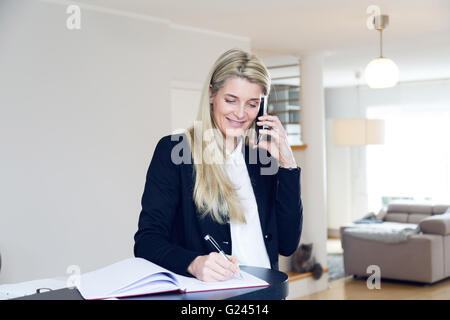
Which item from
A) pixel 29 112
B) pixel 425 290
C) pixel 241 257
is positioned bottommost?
pixel 425 290

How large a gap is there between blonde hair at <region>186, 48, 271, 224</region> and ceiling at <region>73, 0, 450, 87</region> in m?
2.08

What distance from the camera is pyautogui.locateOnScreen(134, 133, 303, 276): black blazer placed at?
1.26m

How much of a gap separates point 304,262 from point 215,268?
14.9 feet

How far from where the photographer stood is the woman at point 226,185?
1333mm

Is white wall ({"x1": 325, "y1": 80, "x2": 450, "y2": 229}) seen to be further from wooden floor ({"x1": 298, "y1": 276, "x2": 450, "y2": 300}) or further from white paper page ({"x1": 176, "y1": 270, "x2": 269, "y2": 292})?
white paper page ({"x1": 176, "y1": 270, "x2": 269, "y2": 292})

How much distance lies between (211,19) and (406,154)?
5.20 meters

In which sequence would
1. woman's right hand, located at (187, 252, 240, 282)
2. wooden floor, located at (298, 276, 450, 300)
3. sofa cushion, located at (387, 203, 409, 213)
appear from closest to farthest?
woman's right hand, located at (187, 252, 240, 282)
wooden floor, located at (298, 276, 450, 300)
sofa cushion, located at (387, 203, 409, 213)

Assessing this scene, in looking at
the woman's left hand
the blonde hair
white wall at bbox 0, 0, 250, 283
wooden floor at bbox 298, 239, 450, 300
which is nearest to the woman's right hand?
the blonde hair

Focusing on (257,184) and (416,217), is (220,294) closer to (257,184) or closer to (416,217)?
(257,184)

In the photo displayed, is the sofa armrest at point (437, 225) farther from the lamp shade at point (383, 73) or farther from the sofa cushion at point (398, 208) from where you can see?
the lamp shade at point (383, 73)

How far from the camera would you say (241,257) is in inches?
53.1

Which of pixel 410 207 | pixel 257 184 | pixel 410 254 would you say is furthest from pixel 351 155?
pixel 257 184
